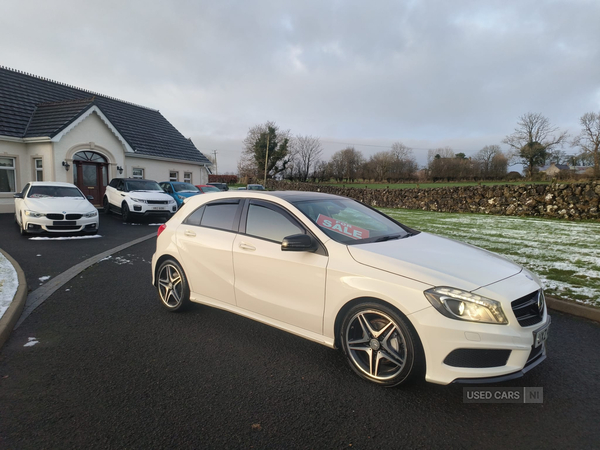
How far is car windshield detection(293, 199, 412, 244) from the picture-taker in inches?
146

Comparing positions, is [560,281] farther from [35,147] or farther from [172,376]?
[35,147]

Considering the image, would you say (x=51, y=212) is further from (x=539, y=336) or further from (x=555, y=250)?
(x=555, y=250)

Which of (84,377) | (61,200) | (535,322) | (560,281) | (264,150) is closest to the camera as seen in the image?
(535,322)

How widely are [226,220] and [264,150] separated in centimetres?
6063

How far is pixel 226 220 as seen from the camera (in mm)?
4473

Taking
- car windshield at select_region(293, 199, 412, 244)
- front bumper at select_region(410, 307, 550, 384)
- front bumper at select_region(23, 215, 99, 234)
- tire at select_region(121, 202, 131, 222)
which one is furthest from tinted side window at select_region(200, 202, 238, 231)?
tire at select_region(121, 202, 131, 222)

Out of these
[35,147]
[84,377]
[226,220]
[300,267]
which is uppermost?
Result: [35,147]

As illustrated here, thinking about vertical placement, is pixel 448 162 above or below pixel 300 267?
above

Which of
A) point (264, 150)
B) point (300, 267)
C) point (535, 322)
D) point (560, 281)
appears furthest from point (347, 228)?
point (264, 150)

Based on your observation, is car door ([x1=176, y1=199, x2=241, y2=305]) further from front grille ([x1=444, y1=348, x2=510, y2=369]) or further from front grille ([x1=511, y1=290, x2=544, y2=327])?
front grille ([x1=511, y1=290, x2=544, y2=327])

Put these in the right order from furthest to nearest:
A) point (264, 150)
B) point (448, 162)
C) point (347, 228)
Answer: point (264, 150), point (448, 162), point (347, 228)

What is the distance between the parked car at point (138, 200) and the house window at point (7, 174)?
17.1 feet

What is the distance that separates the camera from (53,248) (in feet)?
31.0

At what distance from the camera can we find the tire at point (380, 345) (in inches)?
116
